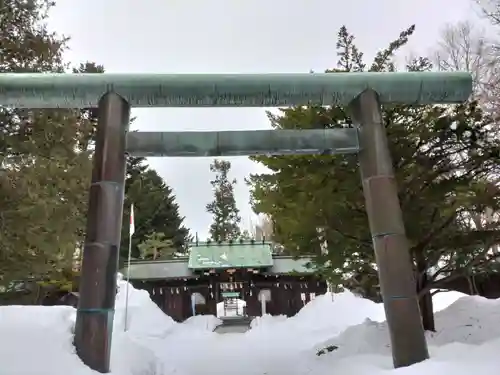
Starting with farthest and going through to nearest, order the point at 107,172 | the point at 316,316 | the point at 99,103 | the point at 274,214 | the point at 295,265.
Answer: the point at 295,265
the point at 316,316
the point at 274,214
the point at 99,103
the point at 107,172

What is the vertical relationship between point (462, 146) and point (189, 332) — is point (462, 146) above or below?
above

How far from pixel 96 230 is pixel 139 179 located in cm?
2392

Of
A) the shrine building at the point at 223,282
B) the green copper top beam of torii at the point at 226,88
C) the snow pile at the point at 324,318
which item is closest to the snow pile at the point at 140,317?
the shrine building at the point at 223,282

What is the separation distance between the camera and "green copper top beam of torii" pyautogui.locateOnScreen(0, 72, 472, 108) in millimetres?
6660

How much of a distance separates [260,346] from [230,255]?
11232 millimetres

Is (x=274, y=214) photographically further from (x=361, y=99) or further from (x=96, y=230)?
(x=96, y=230)

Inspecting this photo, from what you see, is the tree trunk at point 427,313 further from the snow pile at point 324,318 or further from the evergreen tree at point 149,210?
the evergreen tree at point 149,210

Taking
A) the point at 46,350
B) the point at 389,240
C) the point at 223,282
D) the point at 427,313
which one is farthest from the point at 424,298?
the point at 223,282

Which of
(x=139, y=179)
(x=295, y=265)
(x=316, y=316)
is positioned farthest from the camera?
(x=139, y=179)

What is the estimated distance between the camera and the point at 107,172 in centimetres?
629

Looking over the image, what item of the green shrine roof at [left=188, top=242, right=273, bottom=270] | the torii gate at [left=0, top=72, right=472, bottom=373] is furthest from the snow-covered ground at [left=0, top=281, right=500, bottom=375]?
the green shrine roof at [left=188, top=242, right=273, bottom=270]

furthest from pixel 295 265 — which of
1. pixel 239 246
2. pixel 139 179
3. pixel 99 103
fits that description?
pixel 99 103

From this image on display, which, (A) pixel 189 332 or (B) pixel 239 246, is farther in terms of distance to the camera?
(B) pixel 239 246

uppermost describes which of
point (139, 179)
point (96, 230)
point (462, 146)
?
point (139, 179)
